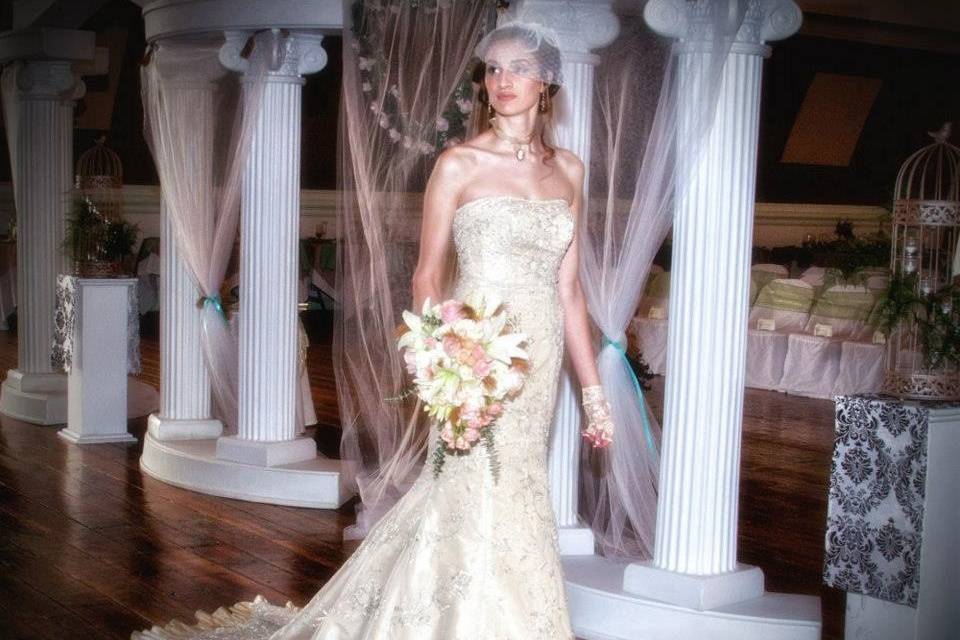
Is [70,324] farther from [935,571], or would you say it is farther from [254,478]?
[935,571]

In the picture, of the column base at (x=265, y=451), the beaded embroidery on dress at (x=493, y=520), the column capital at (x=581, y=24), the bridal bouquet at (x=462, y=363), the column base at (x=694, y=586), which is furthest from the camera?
the column base at (x=265, y=451)

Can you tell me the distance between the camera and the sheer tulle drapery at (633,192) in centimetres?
432

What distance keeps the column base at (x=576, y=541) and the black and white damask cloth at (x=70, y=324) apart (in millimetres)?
4155

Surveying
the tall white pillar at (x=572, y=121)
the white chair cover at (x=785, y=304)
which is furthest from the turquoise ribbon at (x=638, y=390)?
the white chair cover at (x=785, y=304)

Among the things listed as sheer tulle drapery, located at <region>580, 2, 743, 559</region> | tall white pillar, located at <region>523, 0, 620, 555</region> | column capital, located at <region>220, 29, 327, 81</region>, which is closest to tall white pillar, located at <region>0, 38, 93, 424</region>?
column capital, located at <region>220, 29, 327, 81</region>

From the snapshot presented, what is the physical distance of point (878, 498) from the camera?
165 inches

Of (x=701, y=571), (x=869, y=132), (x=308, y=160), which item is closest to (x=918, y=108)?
(x=869, y=132)

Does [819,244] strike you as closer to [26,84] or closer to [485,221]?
[26,84]

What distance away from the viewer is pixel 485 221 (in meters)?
3.74

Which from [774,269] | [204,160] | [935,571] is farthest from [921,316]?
[774,269]

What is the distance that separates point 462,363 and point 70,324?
222 inches

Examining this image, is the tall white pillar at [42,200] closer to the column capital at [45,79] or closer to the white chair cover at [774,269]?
the column capital at [45,79]

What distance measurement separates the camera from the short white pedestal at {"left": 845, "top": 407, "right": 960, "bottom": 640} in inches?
161

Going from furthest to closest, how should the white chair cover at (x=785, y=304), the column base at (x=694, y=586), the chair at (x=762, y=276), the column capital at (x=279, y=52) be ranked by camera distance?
the chair at (x=762, y=276) < the white chair cover at (x=785, y=304) < the column capital at (x=279, y=52) < the column base at (x=694, y=586)
